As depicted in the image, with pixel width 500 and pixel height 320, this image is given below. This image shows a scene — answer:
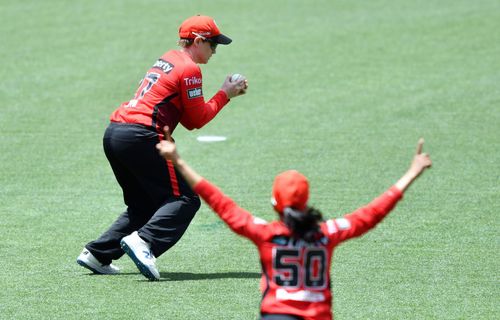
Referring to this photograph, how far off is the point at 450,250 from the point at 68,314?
3372mm

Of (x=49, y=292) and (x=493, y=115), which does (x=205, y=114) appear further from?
(x=493, y=115)

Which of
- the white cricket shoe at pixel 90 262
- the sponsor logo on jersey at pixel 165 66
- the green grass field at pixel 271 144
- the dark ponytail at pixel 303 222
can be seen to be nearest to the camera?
the dark ponytail at pixel 303 222

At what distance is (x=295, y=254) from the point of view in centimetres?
512

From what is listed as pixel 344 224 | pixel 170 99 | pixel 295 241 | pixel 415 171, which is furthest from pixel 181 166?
pixel 170 99

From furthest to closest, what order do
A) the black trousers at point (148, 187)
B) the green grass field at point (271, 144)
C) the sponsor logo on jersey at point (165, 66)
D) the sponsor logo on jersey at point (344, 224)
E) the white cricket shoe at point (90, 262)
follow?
the white cricket shoe at point (90, 262), the sponsor logo on jersey at point (165, 66), the black trousers at point (148, 187), the green grass field at point (271, 144), the sponsor logo on jersey at point (344, 224)

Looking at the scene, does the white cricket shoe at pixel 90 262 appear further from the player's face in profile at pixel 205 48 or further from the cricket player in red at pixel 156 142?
the player's face in profile at pixel 205 48

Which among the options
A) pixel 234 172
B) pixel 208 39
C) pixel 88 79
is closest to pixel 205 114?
pixel 208 39

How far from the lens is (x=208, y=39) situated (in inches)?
317

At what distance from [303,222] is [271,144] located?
8.00 meters

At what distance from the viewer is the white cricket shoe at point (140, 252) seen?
7.69m

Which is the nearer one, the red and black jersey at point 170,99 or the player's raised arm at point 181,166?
the player's raised arm at point 181,166

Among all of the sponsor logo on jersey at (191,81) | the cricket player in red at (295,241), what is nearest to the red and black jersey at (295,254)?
the cricket player in red at (295,241)

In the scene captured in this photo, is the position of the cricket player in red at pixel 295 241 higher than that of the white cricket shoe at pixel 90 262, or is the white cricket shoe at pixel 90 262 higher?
the cricket player in red at pixel 295 241

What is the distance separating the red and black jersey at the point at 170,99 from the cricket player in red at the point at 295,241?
2.68 meters
